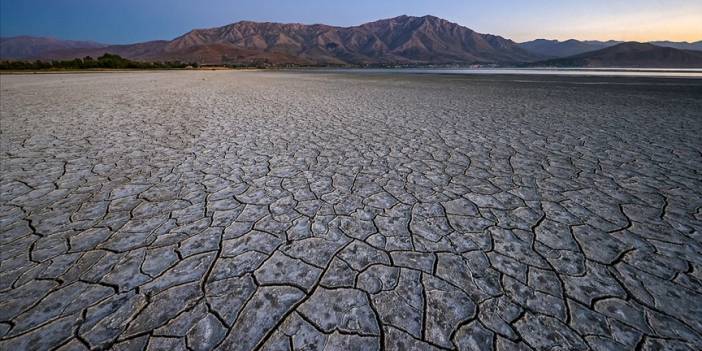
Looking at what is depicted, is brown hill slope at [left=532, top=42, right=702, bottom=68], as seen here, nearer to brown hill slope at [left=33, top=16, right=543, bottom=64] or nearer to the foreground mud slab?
brown hill slope at [left=33, top=16, right=543, bottom=64]

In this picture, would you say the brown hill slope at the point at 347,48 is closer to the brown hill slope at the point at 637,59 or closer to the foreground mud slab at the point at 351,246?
the brown hill slope at the point at 637,59

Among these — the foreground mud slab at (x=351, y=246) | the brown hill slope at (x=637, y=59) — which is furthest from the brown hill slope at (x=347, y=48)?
the foreground mud slab at (x=351, y=246)

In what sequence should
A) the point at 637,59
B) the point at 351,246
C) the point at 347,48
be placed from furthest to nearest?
1. the point at 347,48
2. the point at 637,59
3. the point at 351,246

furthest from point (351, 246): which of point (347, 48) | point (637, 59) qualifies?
point (347, 48)

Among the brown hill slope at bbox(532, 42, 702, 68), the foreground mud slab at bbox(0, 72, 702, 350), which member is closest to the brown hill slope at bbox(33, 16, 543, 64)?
the brown hill slope at bbox(532, 42, 702, 68)

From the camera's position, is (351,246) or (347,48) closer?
(351,246)

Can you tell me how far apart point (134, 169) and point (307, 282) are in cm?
283

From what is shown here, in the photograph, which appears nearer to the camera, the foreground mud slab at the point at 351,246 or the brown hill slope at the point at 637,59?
the foreground mud slab at the point at 351,246

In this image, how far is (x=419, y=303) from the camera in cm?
147

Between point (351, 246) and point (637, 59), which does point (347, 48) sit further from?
point (351, 246)

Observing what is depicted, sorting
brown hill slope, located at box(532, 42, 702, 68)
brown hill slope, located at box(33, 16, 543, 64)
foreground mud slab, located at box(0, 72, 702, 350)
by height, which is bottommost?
foreground mud slab, located at box(0, 72, 702, 350)

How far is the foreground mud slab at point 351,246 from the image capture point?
4.36ft

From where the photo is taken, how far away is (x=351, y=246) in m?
1.94

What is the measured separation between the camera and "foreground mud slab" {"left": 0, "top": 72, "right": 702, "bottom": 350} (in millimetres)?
1330
